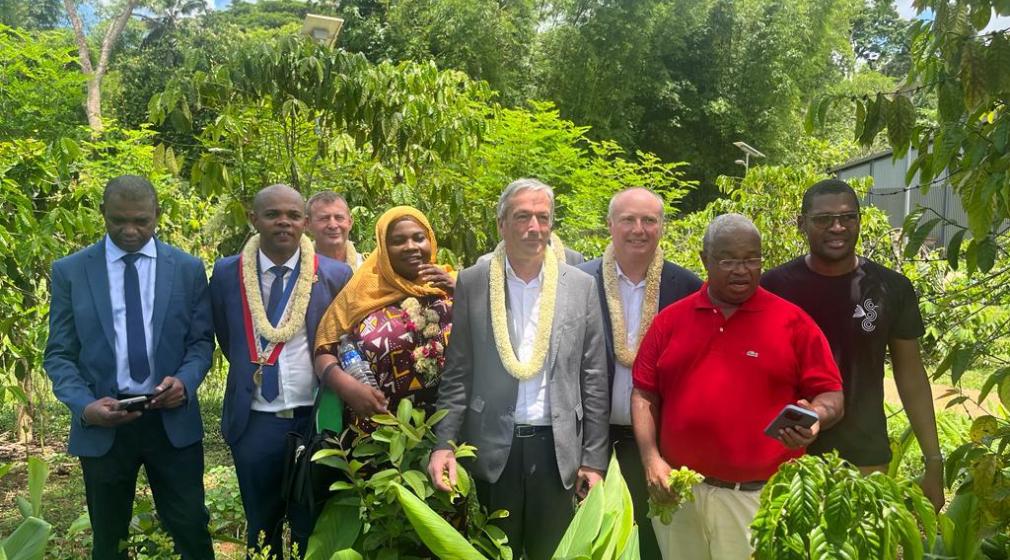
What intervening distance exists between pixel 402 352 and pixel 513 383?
1.55 ft

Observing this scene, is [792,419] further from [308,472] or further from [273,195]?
[273,195]

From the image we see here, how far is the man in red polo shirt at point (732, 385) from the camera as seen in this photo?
8.62 feet

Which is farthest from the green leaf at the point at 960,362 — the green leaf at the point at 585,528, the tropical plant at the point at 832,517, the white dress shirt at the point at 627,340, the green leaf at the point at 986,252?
the green leaf at the point at 585,528

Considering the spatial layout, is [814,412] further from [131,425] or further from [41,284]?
[41,284]

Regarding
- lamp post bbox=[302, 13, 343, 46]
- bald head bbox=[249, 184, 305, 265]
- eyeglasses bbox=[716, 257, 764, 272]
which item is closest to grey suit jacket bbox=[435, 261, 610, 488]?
eyeglasses bbox=[716, 257, 764, 272]

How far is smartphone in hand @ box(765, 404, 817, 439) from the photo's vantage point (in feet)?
7.67

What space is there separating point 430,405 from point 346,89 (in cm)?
216

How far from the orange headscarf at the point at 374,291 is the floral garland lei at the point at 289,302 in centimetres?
13

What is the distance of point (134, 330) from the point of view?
10.4 ft

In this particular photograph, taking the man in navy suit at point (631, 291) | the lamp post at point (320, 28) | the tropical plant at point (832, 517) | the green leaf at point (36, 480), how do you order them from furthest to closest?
the lamp post at point (320, 28) < the man in navy suit at point (631, 291) < the green leaf at point (36, 480) < the tropical plant at point (832, 517)

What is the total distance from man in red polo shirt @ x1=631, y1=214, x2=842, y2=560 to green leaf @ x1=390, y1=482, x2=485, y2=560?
26.3 inches

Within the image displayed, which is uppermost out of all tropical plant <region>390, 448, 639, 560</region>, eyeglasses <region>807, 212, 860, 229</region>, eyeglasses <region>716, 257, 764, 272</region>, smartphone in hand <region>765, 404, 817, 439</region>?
eyeglasses <region>807, 212, 860, 229</region>

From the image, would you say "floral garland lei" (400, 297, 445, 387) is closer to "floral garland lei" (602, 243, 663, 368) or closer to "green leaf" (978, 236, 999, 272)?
"floral garland lei" (602, 243, 663, 368)

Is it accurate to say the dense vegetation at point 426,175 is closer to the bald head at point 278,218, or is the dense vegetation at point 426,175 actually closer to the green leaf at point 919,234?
the green leaf at point 919,234
